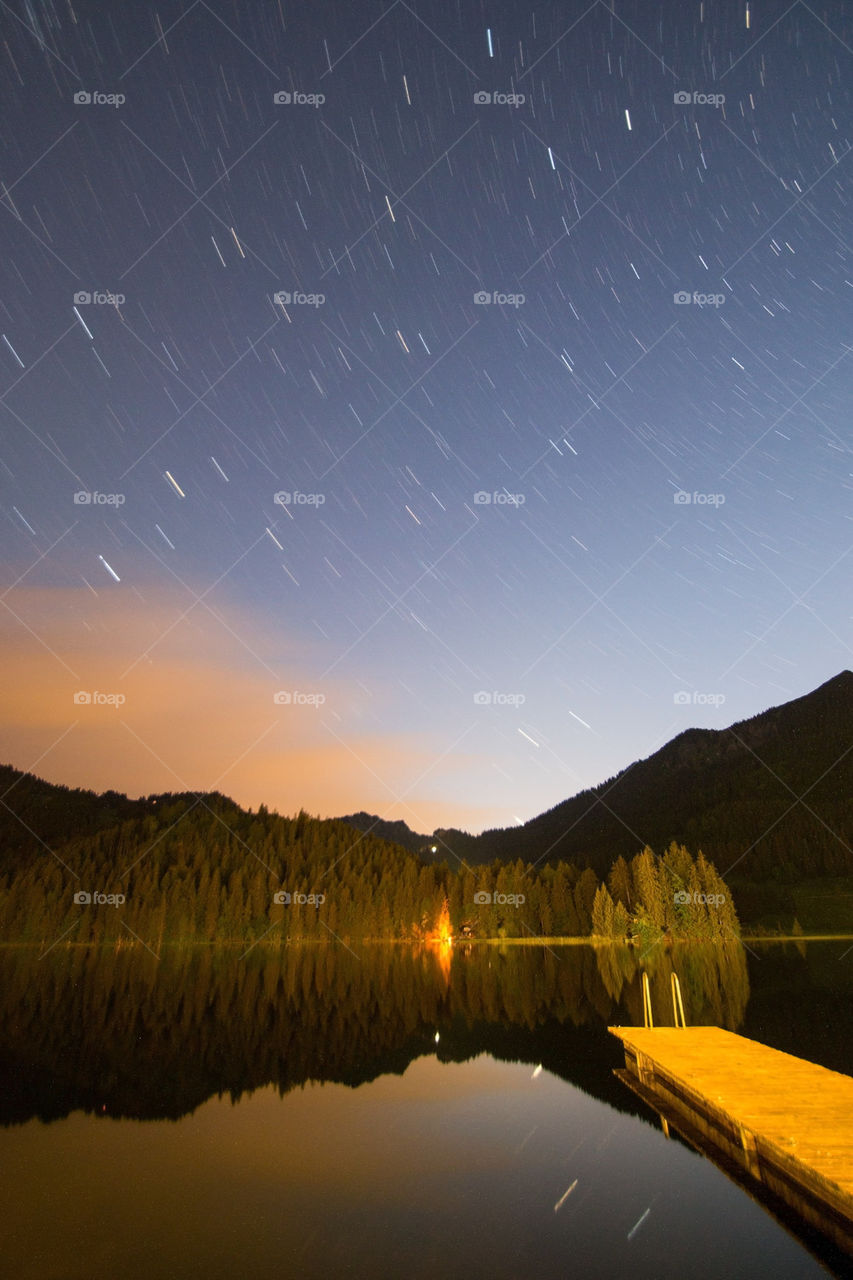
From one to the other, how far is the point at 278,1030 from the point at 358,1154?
648 inches

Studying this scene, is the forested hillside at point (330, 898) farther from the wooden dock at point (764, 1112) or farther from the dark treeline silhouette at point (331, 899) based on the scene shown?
the wooden dock at point (764, 1112)

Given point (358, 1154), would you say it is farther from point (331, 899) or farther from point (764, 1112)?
point (331, 899)

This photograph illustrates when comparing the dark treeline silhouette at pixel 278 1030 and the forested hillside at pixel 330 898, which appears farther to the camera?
the forested hillside at pixel 330 898

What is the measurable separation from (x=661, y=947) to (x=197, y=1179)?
431 ft

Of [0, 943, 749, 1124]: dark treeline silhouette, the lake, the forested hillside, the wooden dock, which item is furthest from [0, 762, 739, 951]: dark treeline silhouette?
the wooden dock

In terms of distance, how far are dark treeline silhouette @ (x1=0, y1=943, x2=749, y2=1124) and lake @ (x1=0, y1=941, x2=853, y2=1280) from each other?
0.59 ft

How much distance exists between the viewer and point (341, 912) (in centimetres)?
16062

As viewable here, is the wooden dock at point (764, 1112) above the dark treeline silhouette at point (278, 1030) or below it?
above

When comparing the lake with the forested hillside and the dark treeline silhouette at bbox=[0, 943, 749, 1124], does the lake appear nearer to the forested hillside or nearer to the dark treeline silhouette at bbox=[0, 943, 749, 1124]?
the dark treeline silhouette at bbox=[0, 943, 749, 1124]

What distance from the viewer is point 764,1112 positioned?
48.0ft

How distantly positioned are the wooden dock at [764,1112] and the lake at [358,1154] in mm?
742

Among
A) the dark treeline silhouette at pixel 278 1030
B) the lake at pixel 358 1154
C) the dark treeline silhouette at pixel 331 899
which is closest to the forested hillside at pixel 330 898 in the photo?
the dark treeline silhouette at pixel 331 899

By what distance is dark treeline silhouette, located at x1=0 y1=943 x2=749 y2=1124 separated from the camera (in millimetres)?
21047

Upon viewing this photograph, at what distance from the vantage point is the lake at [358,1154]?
34.8 ft
